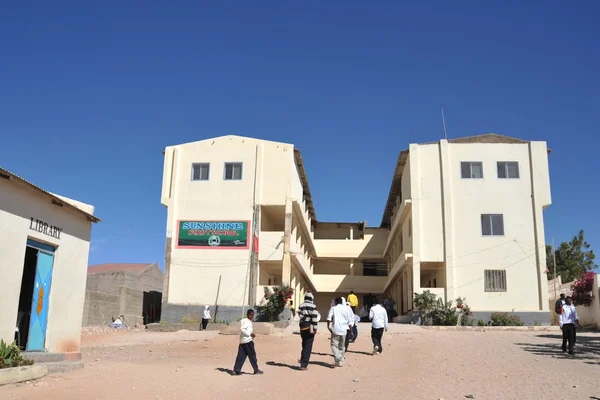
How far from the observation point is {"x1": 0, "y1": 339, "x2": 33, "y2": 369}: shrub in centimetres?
1035

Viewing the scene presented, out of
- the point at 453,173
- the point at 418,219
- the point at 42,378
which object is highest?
the point at 453,173

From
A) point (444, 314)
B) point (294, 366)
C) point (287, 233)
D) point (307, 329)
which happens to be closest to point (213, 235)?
point (287, 233)

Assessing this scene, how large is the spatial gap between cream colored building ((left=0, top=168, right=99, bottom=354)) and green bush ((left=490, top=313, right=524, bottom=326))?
802 inches

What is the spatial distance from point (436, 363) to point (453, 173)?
61.4 feet

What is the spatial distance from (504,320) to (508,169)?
26.2 ft

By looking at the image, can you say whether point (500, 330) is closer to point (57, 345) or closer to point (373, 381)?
point (373, 381)

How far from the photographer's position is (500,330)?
25.8 m

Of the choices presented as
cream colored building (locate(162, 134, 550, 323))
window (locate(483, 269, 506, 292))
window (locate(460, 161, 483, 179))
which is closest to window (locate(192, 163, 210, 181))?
cream colored building (locate(162, 134, 550, 323))

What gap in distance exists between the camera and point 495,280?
29719 mm

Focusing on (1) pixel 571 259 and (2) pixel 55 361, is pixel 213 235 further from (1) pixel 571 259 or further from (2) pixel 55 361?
(1) pixel 571 259

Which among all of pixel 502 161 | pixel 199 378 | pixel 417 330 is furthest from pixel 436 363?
pixel 502 161

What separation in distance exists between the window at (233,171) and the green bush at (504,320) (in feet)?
48.5

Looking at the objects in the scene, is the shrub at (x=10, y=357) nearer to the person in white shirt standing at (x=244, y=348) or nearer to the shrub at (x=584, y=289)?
the person in white shirt standing at (x=244, y=348)

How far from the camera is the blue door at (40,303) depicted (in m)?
12.3
